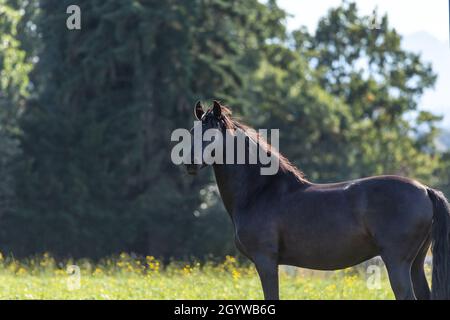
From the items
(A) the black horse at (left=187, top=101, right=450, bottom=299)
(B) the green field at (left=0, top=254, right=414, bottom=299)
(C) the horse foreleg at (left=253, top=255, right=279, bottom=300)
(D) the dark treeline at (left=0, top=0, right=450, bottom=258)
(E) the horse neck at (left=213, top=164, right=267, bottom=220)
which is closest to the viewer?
(A) the black horse at (left=187, top=101, right=450, bottom=299)

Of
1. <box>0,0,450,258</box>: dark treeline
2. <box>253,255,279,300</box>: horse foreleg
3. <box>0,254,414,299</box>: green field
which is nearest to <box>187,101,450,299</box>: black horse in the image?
<box>253,255,279,300</box>: horse foreleg

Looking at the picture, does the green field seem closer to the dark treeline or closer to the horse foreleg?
the horse foreleg

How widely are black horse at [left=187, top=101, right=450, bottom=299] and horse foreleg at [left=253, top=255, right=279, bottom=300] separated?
A: 0.01 metres

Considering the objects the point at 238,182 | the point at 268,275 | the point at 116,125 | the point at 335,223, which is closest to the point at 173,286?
the point at 238,182

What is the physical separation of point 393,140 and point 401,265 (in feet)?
116

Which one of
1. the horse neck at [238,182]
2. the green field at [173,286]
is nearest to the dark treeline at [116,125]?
the green field at [173,286]

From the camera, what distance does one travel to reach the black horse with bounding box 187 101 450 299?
761 centimetres

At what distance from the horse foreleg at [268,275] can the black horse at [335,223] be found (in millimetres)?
10

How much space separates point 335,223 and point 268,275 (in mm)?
875

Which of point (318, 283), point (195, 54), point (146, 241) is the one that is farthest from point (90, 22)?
point (318, 283)

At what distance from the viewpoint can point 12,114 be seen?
30.6 m

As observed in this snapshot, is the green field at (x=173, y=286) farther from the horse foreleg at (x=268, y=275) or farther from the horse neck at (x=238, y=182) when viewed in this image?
the horse foreleg at (x=268, y=275)

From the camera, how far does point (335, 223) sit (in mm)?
7824

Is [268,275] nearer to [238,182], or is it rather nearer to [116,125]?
[238,182]
